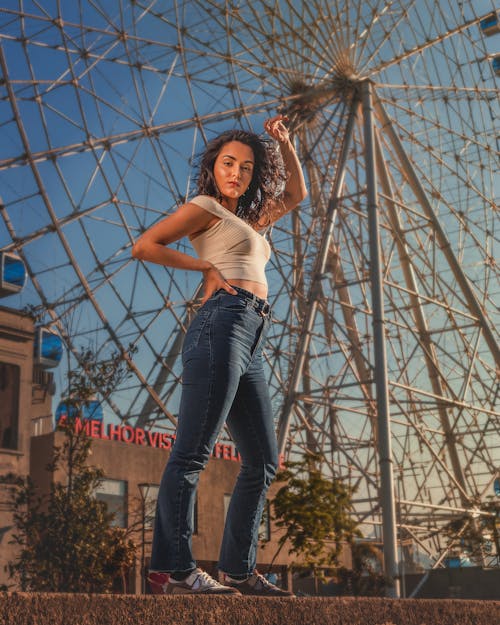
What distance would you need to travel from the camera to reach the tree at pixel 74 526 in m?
23.6

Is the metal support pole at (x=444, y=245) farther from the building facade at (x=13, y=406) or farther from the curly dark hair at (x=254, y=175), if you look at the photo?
the curly dark hair at (x=254, y=175)

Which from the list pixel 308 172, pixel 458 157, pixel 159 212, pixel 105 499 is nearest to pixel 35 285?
pixel 159 212

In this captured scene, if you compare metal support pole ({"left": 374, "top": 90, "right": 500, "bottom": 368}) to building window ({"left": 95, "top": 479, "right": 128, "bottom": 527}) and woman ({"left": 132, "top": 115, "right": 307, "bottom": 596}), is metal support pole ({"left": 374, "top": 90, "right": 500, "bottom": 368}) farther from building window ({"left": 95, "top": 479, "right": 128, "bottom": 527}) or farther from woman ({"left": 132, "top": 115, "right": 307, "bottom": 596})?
woman ({"left": 132, "top": 115, "right": 307, "bottom": 596})

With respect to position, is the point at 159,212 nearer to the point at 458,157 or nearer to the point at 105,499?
the point at 105,499

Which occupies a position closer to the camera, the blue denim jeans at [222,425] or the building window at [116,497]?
the blue denim jeans at [222,425]

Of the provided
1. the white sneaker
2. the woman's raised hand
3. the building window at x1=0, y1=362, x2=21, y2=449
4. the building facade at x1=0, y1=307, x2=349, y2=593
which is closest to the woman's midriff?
the woman's raised hand

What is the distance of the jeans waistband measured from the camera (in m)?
4.05

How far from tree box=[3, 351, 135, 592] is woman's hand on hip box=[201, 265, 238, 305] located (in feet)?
66.4

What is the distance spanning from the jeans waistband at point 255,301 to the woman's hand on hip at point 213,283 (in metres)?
0.06

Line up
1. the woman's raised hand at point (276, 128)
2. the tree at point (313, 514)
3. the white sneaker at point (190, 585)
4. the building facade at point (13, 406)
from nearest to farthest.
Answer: the white sneaker at point (190, 585)
the woman's raised hand at point (276, 128)
the building facade at point (13, 406)
the tree at point (313, 514)

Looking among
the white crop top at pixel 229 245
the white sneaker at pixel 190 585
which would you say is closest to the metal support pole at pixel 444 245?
the white crop top at pixel 229 245

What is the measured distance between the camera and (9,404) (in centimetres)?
2870

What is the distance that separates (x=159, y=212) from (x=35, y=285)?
13.6 ft

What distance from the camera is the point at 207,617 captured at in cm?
327
